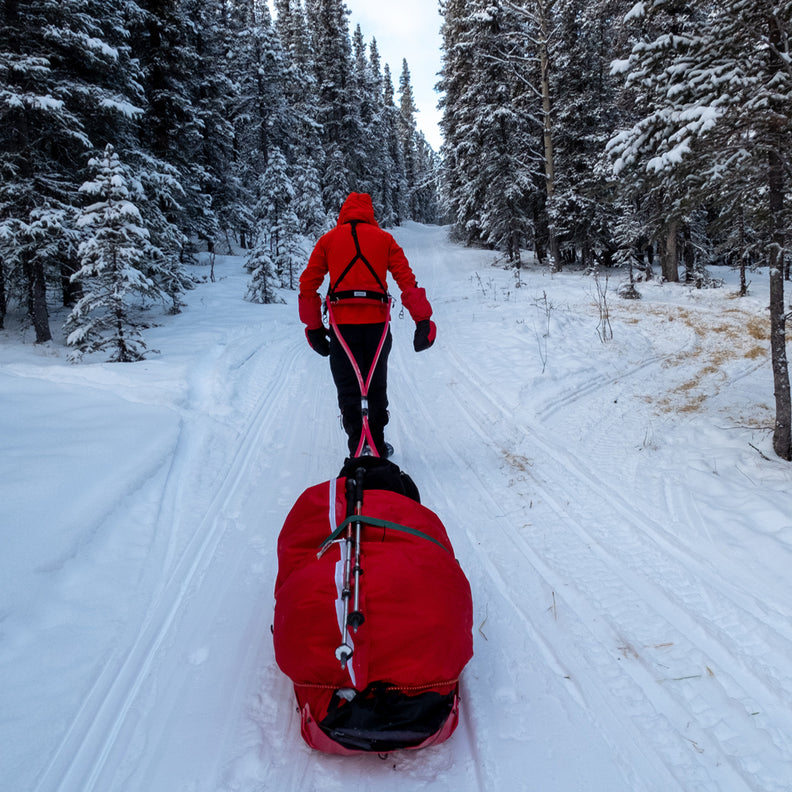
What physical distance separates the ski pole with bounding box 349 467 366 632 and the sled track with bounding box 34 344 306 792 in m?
1.17

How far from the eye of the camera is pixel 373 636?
1751mm

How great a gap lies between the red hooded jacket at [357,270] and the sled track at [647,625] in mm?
1843

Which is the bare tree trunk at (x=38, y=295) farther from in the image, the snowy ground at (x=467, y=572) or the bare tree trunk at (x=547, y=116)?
the bare tree trunk at (x=547, y=116)

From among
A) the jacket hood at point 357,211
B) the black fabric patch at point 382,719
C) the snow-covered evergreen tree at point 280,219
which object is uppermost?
the snow-covered evergreen tree at point 280,219

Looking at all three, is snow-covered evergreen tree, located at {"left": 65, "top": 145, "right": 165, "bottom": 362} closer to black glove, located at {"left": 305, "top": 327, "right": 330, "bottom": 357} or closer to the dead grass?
black glove, located at {"left": 305, "top": 327, "right": 330, "bottom": 357}

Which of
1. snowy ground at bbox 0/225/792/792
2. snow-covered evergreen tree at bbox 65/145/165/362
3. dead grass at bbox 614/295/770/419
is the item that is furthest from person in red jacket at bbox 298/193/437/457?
snow-covered evergreen tree at bbox 65/145/165/362

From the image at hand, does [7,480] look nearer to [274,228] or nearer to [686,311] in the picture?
[686,311]

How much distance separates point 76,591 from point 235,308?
12755mm

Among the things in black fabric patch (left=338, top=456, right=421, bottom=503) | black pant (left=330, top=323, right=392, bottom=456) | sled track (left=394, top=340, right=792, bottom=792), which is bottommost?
sled track (left=394, top=340, right=792, bottom=792)

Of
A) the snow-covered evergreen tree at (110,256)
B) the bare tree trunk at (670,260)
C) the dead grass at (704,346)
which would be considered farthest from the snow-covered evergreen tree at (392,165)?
the snow-covered evergreen tree at (110,256)

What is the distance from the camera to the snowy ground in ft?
6.13

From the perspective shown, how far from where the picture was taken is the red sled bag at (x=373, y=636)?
5.54 feet

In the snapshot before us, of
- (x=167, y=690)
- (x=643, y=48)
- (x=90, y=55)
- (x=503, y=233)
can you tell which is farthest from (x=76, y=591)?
(x=503, y=233)

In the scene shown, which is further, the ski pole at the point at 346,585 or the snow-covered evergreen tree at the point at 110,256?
the snow-covered evergreen tree at the point at 110,256
